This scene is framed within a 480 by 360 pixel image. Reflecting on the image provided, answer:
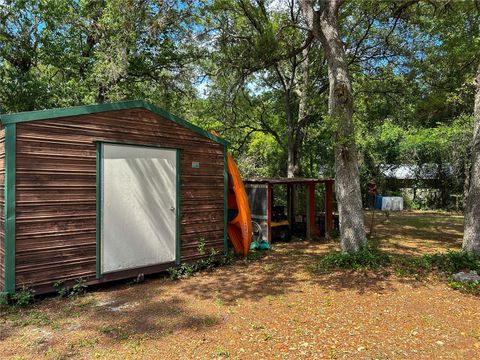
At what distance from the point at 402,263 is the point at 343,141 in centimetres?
247

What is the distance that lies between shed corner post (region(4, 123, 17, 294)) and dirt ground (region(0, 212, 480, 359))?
17.2 inches

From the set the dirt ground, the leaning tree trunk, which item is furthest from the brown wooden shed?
the leaning tree trunk

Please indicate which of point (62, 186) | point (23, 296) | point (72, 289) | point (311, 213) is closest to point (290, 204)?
point (311, 213)

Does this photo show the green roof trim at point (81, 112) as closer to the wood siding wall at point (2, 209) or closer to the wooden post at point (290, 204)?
the wood siding wall at point (2, 209)

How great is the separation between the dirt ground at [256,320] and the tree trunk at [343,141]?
0.92 m

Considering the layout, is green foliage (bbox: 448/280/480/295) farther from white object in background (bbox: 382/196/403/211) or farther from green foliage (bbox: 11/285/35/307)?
white object in background (bbox: 382/196/403/211)

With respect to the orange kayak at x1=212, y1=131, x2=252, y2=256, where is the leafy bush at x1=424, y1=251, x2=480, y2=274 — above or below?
below

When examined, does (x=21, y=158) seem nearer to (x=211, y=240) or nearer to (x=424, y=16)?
(x=211, y=240)

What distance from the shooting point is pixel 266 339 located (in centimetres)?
371

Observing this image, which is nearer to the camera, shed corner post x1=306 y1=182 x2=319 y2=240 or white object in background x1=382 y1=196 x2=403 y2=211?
shed corner post x1=306 y1=182 x2=319 y2=240

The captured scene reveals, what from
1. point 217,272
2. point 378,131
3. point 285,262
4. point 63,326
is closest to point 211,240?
point 217,272

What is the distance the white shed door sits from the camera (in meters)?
5.48

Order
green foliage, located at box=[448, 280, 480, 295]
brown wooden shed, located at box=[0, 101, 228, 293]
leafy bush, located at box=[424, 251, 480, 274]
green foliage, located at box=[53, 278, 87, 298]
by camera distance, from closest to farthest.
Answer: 1. brown wooden shed, located at box=[0, 101, 228, 293]
2. green foliage, located at box=[53, 278, 87, 298]
3. green foliage, located at box=[448, 280, 480, 295]
4. leafy bush, located at box=[424, 251, 480, 274]

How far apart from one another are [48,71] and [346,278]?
11.5m
